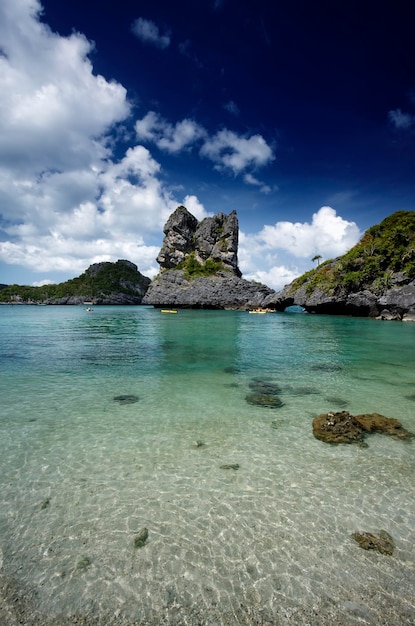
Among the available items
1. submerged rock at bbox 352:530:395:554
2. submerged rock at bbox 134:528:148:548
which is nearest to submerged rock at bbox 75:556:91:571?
submerged rock at bbox 134:528:148:548

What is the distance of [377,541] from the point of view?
451 cm

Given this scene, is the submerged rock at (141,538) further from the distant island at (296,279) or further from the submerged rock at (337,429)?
the distant island at (296,279)

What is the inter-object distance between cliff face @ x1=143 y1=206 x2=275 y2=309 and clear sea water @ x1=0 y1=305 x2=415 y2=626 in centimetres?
8530

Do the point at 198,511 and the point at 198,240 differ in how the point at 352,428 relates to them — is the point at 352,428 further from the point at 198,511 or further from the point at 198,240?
the point at 198,240

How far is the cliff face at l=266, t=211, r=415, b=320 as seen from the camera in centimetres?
5375

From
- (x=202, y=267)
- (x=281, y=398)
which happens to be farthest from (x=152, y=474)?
(x=202, y=267)

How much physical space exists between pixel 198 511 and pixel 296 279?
7990cm

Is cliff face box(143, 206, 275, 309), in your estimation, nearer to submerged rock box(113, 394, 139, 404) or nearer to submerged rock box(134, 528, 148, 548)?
submerged rock box(113, 394, 139, 404)

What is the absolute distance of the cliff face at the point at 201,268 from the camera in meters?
99.3

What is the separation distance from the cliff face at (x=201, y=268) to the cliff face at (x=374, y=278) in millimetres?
26972

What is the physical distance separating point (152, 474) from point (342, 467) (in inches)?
166

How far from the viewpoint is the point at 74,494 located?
18.2 feet

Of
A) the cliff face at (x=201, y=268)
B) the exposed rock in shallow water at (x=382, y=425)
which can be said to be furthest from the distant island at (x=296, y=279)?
the exposed rock in shallow water at (x=382, y=425)

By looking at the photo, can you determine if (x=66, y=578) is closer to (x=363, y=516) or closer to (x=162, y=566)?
(x=162, y=566)
